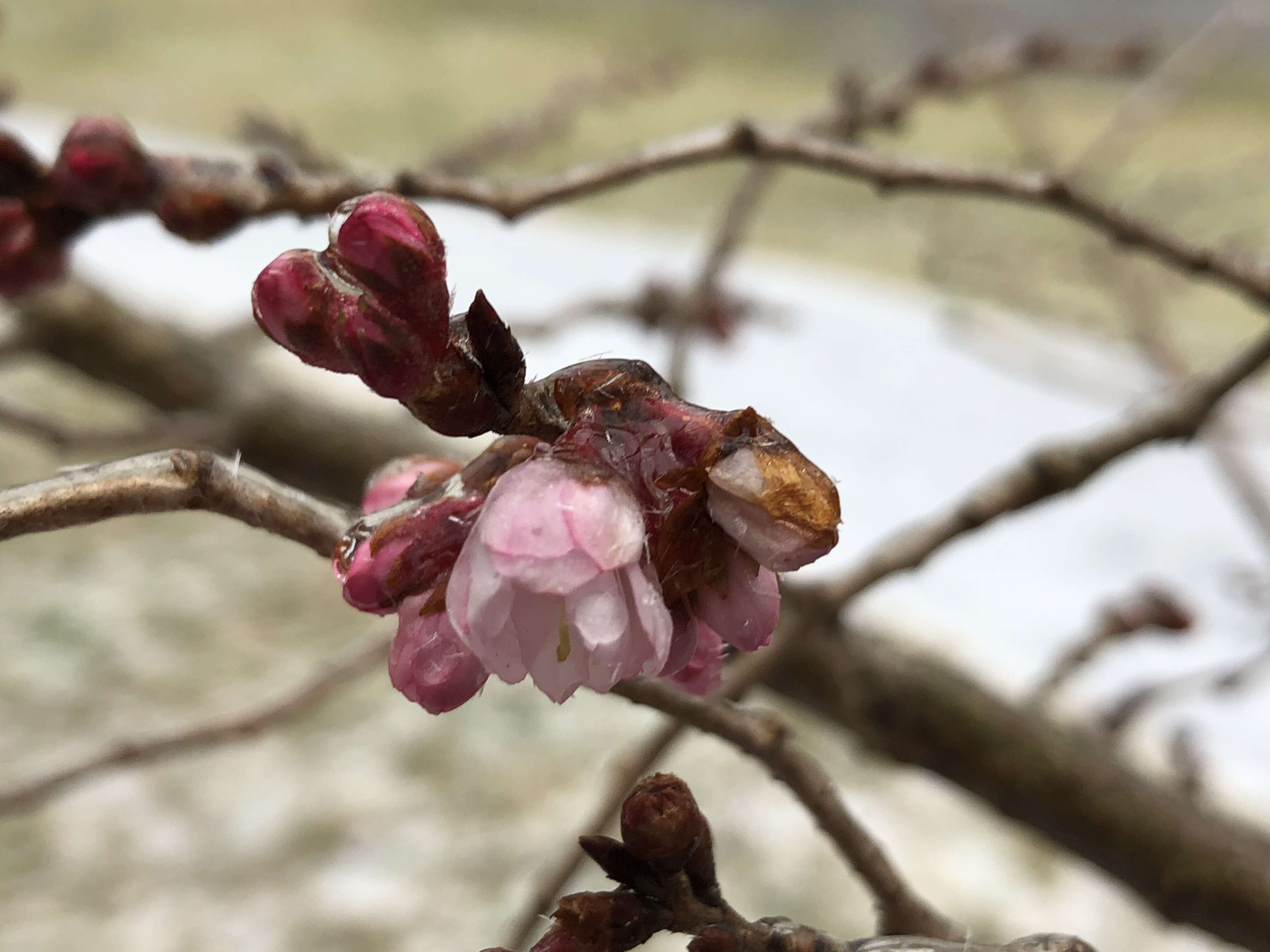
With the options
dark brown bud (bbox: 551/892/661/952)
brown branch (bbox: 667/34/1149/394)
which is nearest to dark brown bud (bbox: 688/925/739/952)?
dark brown bud (bbox: 551/892/661/952)

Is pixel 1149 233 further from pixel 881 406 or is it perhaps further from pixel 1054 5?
pixel 1054 5

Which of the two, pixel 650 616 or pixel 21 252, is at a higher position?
pixel 21 252

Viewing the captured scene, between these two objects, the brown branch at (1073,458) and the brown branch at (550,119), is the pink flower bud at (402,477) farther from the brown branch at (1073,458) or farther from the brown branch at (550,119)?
the brown branch at (550,119)

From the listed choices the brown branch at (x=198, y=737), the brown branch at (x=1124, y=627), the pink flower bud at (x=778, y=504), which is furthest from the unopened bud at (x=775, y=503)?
the brown branch at (x=1124, y=627)

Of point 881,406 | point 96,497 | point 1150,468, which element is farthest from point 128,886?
point 1150,468

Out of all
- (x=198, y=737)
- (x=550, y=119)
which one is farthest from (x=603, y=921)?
(x=550, y=119)

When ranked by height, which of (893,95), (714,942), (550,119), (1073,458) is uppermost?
(550,119)

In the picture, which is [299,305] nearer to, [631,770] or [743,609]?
[743,609]
